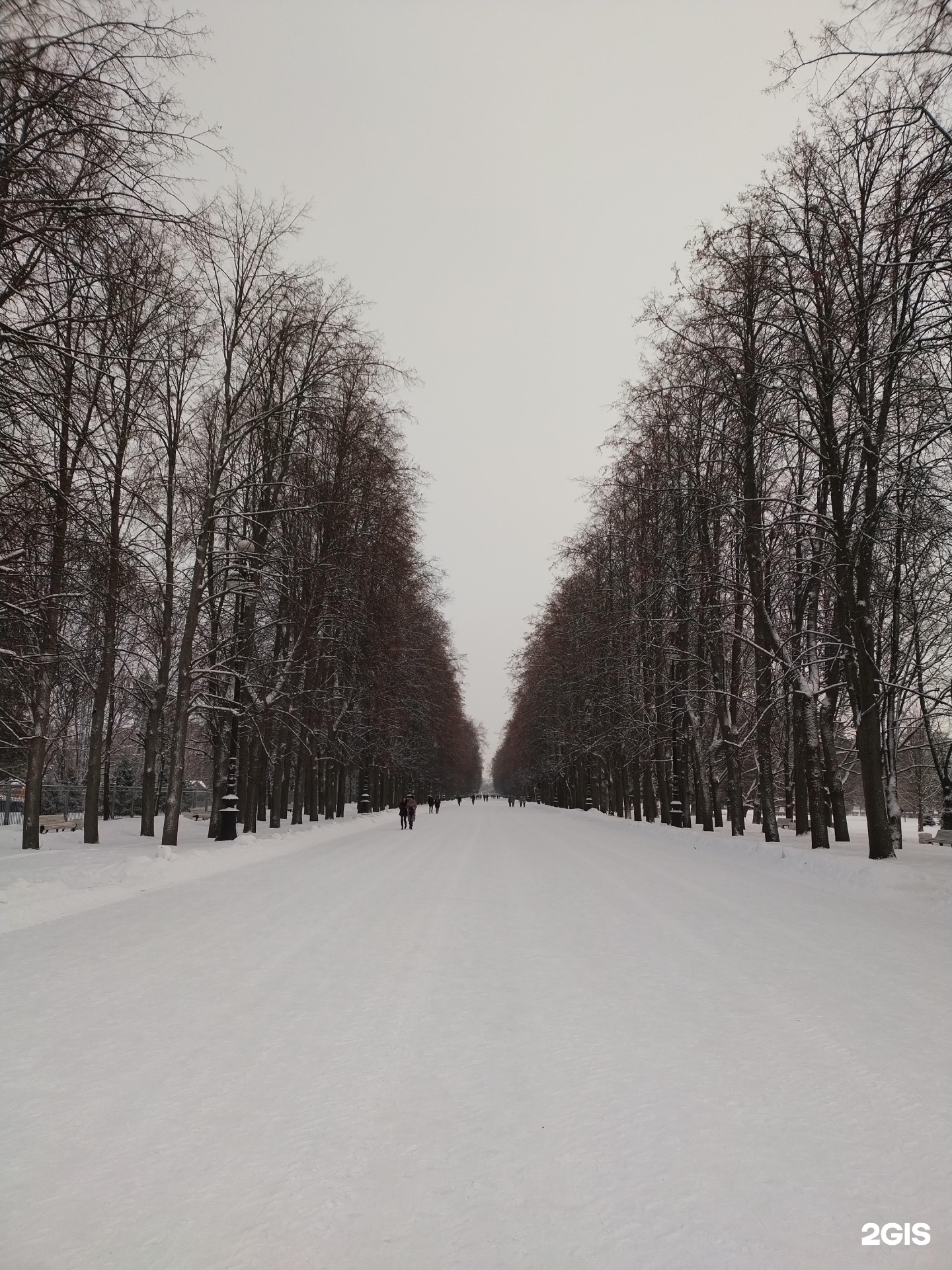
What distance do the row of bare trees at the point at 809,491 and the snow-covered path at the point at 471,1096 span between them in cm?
776

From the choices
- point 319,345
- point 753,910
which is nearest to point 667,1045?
point 753,910

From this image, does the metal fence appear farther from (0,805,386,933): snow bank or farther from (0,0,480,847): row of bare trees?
(0,805,386,933): snow bank

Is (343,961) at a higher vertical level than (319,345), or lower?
lower

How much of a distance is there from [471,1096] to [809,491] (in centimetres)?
1770

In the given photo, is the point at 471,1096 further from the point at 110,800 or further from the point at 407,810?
the point at 110,800

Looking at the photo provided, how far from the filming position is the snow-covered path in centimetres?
290

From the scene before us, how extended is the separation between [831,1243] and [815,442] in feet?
68.8

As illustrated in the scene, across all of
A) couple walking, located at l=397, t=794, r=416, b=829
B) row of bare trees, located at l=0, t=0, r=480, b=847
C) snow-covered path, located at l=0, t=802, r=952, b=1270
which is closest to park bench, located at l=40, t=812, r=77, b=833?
row of bare trees, located at l=0, t=0, r=480, b=847

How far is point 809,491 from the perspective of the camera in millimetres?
18641

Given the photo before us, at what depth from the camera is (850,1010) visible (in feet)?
18.5

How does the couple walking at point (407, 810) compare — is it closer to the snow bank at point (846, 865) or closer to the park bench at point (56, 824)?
the snow bank at point (846, 865)

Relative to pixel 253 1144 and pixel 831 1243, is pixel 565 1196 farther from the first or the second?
pixel 253 1144

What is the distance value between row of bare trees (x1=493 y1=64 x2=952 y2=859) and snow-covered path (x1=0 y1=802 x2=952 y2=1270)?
25.5ft

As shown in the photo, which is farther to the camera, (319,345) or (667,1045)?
(319,345)
